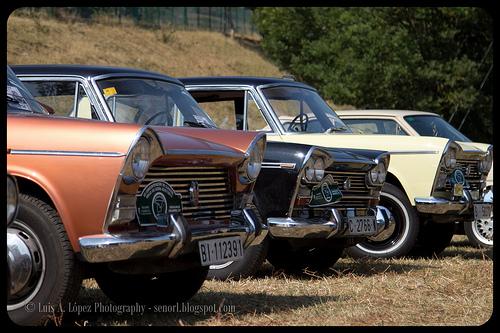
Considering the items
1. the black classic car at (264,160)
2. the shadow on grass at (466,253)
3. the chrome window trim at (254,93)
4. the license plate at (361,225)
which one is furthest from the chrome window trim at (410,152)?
the black classic car at (264,160)

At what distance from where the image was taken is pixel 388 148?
383 inches

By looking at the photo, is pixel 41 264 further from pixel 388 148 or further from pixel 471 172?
pixel 471 172

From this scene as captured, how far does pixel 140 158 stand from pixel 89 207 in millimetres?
372

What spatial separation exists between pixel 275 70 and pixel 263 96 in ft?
101

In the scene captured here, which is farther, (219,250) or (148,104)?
(148,104)

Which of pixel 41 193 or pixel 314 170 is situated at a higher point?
pixel 41 193

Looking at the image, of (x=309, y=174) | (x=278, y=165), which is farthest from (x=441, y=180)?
(x=278, y=165)

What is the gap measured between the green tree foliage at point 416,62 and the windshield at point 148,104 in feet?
52.9

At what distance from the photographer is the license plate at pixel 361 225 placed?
25.0 ft

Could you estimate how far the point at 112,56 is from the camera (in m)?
33.3

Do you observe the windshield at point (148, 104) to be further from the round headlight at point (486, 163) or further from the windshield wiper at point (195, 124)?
the round headlight at point (486, 163)

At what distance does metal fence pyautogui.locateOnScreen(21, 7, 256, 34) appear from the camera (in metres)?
37.5
